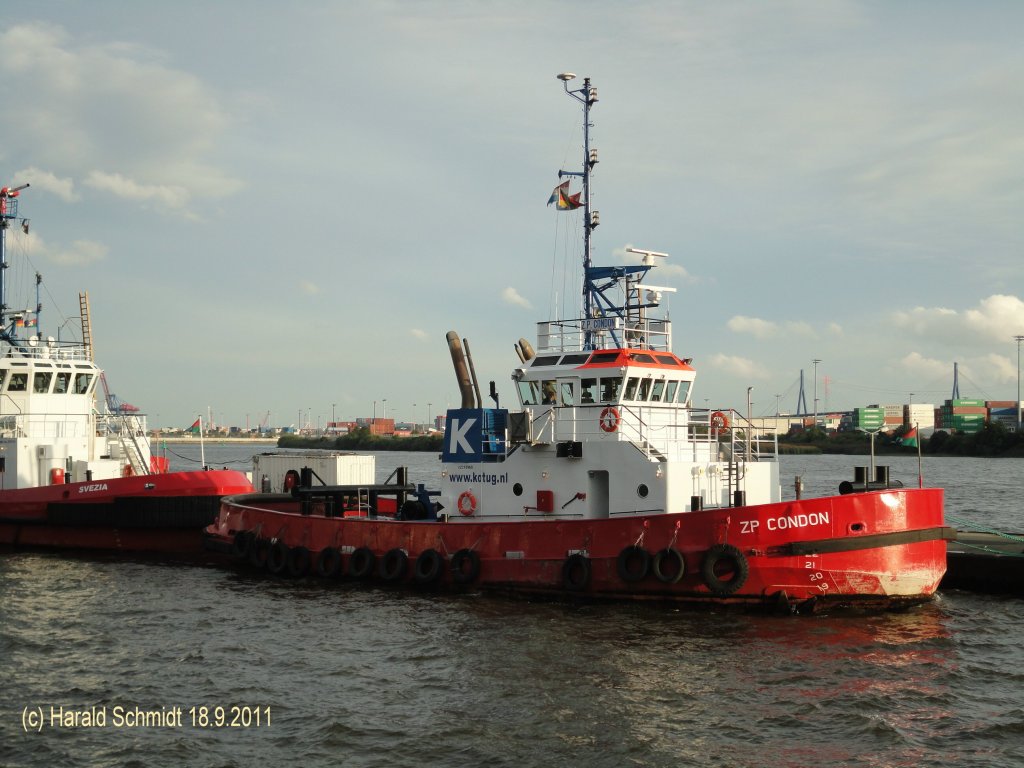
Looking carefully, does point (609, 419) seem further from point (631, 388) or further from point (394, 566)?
point (394, 566)

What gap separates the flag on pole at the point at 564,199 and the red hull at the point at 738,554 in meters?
6.21

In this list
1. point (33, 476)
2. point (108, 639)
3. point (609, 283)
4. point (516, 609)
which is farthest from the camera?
point (33, 476)

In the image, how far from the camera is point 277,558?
1856 cm

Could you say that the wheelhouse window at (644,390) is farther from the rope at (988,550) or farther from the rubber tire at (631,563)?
the rope at (988,550)

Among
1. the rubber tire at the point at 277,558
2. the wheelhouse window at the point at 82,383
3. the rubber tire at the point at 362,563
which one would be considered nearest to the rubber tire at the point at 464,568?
the rubber tire at the point at 362,563

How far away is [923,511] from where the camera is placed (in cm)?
1377

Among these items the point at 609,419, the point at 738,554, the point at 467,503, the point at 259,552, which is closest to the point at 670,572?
the point at 738,554

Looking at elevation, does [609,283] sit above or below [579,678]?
above

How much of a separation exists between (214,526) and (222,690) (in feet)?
31.6

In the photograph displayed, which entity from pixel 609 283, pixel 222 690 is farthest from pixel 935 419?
pixel 222 690

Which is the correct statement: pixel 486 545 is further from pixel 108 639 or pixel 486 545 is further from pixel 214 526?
pixel 214 526

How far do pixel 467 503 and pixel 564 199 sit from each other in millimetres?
6049

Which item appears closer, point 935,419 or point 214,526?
point 214,526

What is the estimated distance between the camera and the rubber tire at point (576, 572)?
14.5 m
